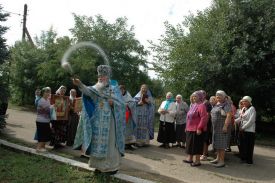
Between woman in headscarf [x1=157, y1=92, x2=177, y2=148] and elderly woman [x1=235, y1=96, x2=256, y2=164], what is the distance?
2352 millimetres

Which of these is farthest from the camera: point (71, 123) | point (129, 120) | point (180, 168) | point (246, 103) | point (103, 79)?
point (129, 120)

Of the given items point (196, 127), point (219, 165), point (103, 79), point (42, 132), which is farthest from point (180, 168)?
point (42, 132)

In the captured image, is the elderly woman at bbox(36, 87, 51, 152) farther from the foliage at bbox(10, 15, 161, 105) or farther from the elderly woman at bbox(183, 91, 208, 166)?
the foliage at bbox(10, 15, 161, 105)

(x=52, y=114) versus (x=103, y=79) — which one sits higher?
(x=103, y=79)

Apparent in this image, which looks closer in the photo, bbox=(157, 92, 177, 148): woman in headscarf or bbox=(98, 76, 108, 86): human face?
bbox=(98, 76, 108, 86): human face

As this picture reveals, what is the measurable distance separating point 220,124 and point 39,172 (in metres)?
4.57

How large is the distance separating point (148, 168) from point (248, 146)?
2920 mm

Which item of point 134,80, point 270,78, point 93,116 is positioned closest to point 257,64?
point 270,78

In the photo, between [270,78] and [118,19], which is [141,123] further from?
[118,19]

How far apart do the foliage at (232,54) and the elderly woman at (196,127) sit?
6965 millimetres

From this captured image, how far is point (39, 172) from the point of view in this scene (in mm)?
8414

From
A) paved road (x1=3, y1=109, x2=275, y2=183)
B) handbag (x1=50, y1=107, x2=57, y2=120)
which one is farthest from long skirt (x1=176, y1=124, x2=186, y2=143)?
handbag (x1=50, y1=107, x2=57, y2=120)

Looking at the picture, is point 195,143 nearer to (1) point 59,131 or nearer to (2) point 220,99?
(2) point 220,99

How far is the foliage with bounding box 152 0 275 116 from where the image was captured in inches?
676
